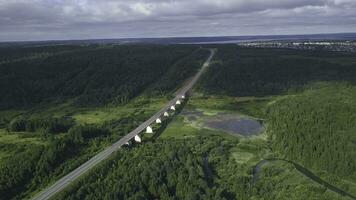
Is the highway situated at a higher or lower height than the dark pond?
higher

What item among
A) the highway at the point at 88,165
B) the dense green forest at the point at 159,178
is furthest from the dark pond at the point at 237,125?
the dense green forest at the point at 159,178

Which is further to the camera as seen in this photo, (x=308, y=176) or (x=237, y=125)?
(x=237, y=125)

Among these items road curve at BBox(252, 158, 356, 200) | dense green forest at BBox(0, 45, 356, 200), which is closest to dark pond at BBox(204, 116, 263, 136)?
dense green forest at BBox(0, 45, 356, 200)

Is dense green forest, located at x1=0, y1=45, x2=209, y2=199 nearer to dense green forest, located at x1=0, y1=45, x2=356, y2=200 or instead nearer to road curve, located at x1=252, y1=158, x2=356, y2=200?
dense green forest, located at x1=0, y1=45, x2=356, y2=200

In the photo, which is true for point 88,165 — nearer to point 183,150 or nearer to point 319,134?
point 183,150

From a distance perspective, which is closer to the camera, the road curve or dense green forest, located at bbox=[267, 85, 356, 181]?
the road curve

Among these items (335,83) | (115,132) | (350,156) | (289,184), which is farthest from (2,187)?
(335,83)

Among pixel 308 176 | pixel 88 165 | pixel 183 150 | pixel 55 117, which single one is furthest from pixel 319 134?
pixel 55 117

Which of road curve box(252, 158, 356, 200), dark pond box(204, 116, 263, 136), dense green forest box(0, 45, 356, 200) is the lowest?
road curve box(252, 158, 356, 200)

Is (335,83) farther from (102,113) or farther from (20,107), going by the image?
(20,107)
